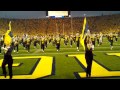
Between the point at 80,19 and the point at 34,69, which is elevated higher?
the point at 80,19

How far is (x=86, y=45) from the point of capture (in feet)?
33.7

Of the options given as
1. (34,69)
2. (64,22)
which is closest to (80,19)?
(64,22)
